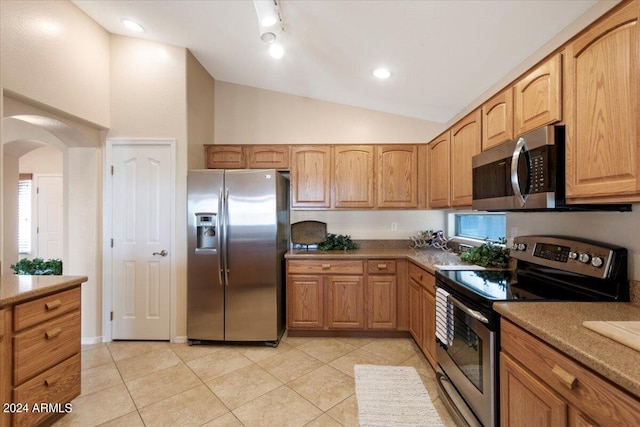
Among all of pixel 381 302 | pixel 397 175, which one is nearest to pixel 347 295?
pixel 381 302

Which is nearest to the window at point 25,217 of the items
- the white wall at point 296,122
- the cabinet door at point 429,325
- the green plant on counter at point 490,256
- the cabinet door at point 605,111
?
the white wall at point 296,122

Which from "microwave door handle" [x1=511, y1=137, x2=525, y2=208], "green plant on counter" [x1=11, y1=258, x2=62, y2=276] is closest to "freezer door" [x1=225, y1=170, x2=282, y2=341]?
"green plant on counter" [x1=11, y1=258, x2=62, y2=276]

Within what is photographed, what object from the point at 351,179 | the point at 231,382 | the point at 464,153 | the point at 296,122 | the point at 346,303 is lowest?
the point at 231,382

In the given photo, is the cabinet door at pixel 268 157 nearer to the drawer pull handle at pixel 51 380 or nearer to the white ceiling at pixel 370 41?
the white ceiling at pixel 370 41

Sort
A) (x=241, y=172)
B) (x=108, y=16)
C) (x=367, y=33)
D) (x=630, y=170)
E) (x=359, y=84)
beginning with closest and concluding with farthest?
(x=630, y=170) < (x=367, y=33) < (x=108, y=16) < (x=241, y=172) < (x=359, y=84)

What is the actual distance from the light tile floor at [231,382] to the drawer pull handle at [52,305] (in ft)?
2.52

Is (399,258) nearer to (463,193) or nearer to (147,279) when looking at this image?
(463,193)

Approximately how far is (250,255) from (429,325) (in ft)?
5.76

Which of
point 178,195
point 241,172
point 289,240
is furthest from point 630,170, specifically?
point 178,195

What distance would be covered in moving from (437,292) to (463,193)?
0.93 meters

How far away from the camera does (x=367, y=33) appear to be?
6.89 feet

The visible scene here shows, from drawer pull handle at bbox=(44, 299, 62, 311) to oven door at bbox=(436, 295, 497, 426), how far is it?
2.45 meters

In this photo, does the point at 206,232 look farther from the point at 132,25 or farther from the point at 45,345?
the point at 132,25

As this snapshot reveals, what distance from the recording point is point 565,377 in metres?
0.93
